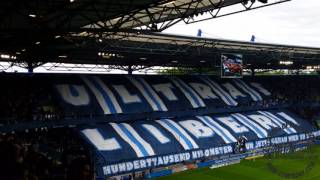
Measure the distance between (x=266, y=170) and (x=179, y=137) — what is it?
649 cm

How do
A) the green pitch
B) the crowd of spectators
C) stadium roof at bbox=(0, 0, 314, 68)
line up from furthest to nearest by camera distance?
the green pitch, the crowd of spectators, stadium roof at bbox=(0, 0, 314, 68)

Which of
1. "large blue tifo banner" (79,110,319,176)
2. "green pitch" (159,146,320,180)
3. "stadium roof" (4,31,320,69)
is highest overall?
"stadium roof" (4,31,320,69)

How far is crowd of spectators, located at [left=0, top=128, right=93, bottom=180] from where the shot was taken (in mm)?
20375

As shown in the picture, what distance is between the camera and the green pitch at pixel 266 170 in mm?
24641

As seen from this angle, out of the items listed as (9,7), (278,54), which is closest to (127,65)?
(278,54)

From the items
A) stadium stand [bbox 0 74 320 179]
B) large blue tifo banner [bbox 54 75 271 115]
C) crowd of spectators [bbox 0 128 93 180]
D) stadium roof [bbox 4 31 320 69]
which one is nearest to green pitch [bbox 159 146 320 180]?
stadium stand [bbox 0 74 320 179]

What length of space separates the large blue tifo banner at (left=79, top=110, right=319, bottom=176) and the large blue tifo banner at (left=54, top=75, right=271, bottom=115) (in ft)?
4.23

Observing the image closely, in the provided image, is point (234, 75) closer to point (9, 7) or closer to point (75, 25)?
point (75, 25)

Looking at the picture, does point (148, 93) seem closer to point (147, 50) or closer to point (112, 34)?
point (147, 50)

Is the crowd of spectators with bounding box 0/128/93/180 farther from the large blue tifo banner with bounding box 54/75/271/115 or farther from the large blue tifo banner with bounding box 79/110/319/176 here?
the large blue tifo banner with bounding box 54/75/271/115

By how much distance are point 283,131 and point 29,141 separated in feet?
71.3

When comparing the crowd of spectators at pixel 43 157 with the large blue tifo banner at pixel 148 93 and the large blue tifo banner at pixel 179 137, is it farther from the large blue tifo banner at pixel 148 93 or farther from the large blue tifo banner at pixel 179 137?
the large blue tifo banner at pixel 148 93

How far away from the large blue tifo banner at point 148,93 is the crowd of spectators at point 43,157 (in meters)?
2.73

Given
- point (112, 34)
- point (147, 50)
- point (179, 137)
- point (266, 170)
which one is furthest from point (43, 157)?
point (266, 170)
